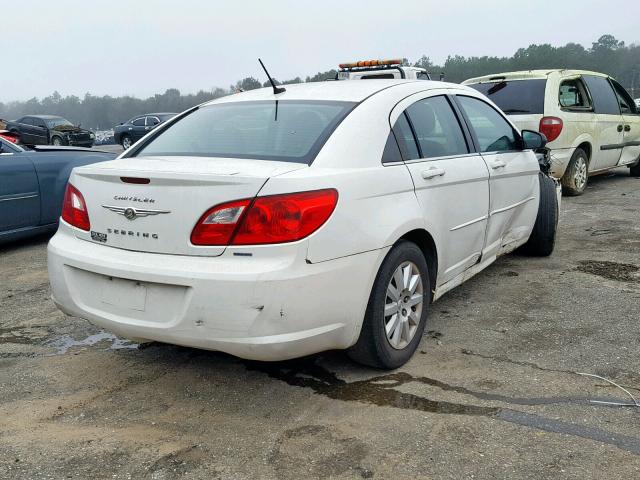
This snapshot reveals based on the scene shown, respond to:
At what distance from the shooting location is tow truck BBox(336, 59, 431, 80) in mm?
10670

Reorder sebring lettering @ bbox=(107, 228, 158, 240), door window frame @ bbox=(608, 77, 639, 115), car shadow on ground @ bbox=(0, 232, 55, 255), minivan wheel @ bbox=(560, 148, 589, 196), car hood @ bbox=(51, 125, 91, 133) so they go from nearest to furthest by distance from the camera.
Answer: sebring lettering @ bbox=(107, 228, 158, 240) → car shadow on ground @ bbox=(0, 232, 55, 255) → minivan wheel @ bbox=(560, 148, 589, 196) → door window frame @ bbox=(608, 77, 639, 115) → car hood @ bbox=(51, 125, 91, 133)

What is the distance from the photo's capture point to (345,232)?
8.64 feet

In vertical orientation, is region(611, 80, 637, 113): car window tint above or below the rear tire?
above

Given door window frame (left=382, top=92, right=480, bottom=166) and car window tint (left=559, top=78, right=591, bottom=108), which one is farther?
car window tint (left=559, top=78, right=591, bottom=108)

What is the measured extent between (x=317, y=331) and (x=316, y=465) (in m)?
0.56

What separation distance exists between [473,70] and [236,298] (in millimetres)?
66479

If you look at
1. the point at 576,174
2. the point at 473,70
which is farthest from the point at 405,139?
the point at 473,70

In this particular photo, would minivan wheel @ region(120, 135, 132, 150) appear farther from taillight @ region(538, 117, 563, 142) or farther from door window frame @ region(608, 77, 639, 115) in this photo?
taillight @ region(538, 117, 563, 142)

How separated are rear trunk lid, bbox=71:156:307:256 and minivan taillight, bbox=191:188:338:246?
0.04m

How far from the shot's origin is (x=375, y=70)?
35.5ft

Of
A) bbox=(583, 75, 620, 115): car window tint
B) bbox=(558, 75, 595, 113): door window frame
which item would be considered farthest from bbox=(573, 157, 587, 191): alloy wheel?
bbox=(583, 75, 620, 115): car window tint

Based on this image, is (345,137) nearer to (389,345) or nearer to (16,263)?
(389,345)

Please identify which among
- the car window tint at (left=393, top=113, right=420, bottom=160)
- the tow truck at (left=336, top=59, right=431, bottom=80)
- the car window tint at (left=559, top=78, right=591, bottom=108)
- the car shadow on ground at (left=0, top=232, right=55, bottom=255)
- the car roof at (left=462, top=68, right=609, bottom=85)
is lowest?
the car shadow on ground at (left=0, top=232, right=55, bottom=255)

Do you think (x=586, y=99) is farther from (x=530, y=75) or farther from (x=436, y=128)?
(x=436, y=128)
